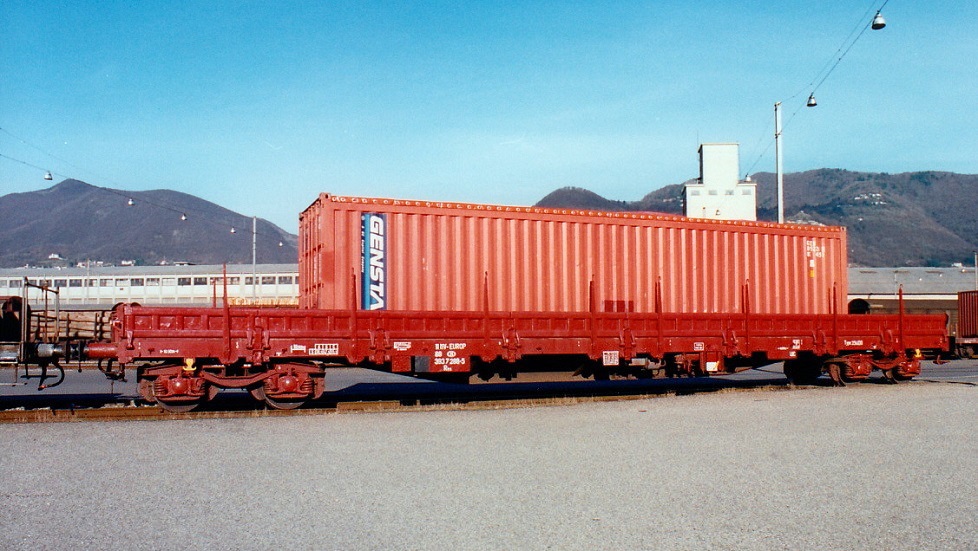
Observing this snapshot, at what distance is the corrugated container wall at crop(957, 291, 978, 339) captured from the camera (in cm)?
3003

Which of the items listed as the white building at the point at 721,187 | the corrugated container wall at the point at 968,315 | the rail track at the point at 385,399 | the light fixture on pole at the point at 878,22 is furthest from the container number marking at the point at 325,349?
the white building at the point at 721,187

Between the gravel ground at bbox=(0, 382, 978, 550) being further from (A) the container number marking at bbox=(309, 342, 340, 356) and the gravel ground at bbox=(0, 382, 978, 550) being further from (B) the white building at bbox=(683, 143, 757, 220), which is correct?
Answer: (B) the white building at bbox=(683, 143, 757, 220)

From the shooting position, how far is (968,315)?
3055cm

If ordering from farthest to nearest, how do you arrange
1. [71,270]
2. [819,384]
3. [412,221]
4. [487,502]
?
[71,270] → [819,384] → [412,221] → [487,502]

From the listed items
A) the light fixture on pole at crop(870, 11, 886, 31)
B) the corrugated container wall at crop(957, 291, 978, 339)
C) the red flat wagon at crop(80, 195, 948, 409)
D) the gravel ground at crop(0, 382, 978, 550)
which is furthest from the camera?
the corrugated container wall at crop(957, 291, 978, 339)

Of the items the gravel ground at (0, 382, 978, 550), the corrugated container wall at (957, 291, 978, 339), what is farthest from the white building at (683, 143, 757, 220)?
the gravel ground at (0, 382, 978, 550)

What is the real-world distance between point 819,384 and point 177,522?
15.3 meters

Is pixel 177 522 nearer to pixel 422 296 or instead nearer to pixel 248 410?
pixel 248 410

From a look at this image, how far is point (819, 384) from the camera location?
17.6 meters

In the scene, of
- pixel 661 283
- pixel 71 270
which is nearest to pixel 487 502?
pixel 661 283

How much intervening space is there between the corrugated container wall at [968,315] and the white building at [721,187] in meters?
31.9

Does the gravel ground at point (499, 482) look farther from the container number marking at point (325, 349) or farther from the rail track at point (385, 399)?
the container number marking at point (325, 349)

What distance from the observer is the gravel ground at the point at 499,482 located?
19.8 feet

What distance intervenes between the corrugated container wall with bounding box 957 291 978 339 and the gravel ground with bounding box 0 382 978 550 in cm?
2159
